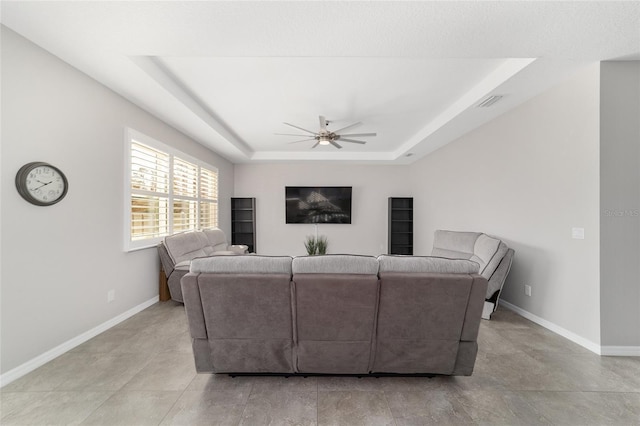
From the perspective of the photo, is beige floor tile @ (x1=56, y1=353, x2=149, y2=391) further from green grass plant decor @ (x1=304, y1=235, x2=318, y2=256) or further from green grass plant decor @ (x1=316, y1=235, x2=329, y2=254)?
green grass plant decor @ (x1=316, y1=235, x2=329, y2=254)

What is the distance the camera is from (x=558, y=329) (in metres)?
2.83

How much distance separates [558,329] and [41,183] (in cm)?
517

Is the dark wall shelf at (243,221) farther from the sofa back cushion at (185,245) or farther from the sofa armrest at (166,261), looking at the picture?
the sofa armrest at (166,261)

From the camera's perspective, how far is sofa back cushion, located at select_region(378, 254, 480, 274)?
1864mm

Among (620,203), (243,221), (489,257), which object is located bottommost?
(489,257)

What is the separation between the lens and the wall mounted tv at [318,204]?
684 centimetres

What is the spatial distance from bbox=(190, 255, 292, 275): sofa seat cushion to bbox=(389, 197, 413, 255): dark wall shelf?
5.44 meters

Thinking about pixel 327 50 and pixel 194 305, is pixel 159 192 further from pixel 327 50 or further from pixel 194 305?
pixel 327 50

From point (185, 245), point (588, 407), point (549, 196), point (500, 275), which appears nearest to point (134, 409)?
point (185, 245)

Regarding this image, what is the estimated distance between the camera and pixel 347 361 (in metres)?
1.94

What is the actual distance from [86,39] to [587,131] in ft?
14.8

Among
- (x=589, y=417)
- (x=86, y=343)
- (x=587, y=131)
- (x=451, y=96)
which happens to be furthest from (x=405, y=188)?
(x=86, y=343)

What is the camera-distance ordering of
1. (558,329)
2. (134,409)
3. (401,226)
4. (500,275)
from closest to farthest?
(134,409) → (558,329) → (500,275) → (401,226)

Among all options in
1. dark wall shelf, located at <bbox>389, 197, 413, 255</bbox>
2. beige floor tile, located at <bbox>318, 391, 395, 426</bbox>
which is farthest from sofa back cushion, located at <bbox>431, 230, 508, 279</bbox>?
dark wall shelf, located at <bbox>389, 197, 413, 255</bbox>
